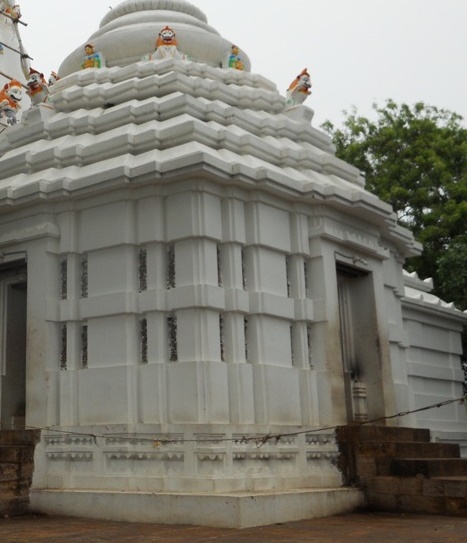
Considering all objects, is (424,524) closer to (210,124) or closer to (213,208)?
(213,208)

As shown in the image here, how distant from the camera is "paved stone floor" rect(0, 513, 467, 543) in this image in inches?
342

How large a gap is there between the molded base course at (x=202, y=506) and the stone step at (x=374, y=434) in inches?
34.1

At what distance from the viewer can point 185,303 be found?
445 inches

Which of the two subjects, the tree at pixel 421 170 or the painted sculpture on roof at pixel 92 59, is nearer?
the painted sculpture on roof at pixel 92 59

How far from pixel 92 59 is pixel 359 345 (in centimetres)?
773

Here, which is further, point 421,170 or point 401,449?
point 421,170

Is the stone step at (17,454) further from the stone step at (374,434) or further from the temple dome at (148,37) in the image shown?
the temple dome at (148,37)

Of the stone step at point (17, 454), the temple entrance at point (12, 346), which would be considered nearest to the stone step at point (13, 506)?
the stone step at point (17, 454)

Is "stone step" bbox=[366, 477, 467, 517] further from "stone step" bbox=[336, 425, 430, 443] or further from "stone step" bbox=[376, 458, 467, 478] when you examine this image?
"stone step" bbox=[336, 425, 430, 443]

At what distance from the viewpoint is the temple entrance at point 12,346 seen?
43.4 ft

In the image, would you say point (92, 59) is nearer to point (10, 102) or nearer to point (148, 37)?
point (148, 37)

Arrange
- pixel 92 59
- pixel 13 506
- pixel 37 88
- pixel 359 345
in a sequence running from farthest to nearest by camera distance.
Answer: pixel 92 59 < pixel 37 88 < pixel 359 345 < pixel 13 506

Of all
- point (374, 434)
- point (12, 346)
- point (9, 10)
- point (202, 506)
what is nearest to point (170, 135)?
point (12, 346)

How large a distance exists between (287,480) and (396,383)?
167 inches
